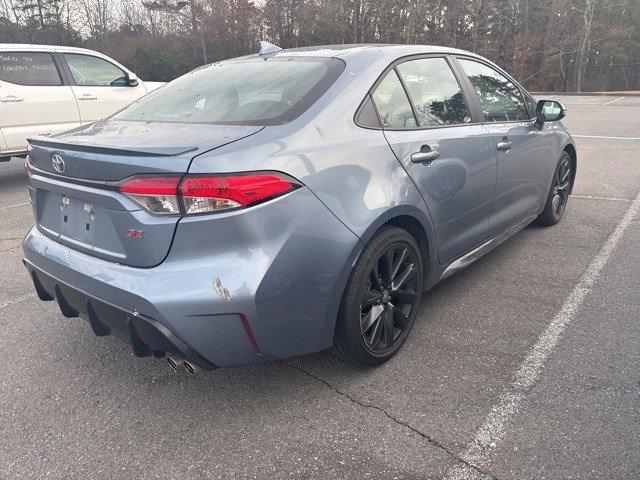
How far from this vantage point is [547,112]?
4.03m

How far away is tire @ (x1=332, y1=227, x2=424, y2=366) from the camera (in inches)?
93.4

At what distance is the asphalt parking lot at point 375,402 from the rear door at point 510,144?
60 cm

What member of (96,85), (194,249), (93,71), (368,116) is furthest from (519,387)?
(93,71)

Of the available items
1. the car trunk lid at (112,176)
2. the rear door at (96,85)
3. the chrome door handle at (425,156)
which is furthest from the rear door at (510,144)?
the rear door at (96,85)

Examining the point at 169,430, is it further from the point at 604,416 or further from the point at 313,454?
→ the point at 604,416

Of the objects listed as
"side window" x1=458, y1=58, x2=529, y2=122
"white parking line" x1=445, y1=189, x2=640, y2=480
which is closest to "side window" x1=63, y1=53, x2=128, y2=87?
"side window" x1=458, y1=58, x2=529, y2=122

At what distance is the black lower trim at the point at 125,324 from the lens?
2014mm

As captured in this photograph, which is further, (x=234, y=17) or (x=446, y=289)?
(x=234, y=17)

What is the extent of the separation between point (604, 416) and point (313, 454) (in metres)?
1.29

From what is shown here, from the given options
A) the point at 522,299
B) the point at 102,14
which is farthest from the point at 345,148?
the point at 102,14

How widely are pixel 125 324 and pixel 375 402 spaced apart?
1.18m

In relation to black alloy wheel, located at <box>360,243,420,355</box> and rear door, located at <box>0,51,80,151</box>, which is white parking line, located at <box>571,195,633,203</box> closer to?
black alloy wheel, located at <box>360,243,420,355</box>

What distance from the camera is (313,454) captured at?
2107 mm

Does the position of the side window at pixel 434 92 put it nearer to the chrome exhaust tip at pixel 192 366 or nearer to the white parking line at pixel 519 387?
the white parking line at pixel 519 387
